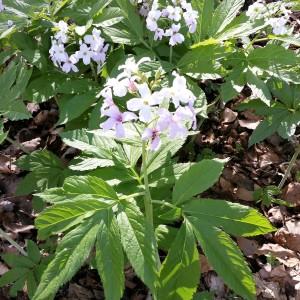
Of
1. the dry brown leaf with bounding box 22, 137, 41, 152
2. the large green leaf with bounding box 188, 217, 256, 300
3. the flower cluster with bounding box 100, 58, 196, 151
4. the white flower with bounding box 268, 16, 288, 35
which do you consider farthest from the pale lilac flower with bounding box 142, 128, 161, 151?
the dry brown leaf with bounding box 22, 137, 41, 152

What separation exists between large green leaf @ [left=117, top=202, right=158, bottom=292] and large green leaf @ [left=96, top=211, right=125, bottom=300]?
0.10 ft

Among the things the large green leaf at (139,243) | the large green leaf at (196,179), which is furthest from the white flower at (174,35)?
the large green leaf at (139,243)

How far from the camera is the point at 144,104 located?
59.2 inches

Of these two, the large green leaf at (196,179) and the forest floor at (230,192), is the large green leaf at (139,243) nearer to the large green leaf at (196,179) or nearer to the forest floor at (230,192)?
the large green leaf at (196,179)

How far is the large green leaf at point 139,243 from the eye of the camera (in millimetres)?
1624

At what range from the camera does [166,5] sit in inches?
96.2

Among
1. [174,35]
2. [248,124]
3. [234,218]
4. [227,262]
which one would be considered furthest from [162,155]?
[248,124]

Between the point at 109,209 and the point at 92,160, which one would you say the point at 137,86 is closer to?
the point at 109,209

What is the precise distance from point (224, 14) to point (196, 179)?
3.35ft

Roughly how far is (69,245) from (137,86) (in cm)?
62

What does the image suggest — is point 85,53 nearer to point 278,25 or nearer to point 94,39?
point 94,39

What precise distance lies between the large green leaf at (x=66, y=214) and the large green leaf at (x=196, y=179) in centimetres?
30

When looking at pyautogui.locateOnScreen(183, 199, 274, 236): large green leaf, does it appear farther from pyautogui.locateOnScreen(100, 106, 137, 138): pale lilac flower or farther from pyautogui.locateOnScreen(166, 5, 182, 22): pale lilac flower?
pyautogui.locateOnScreen(166, 5, 182, 22): pale lilac flower

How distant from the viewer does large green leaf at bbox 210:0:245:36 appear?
2396 millimetres
